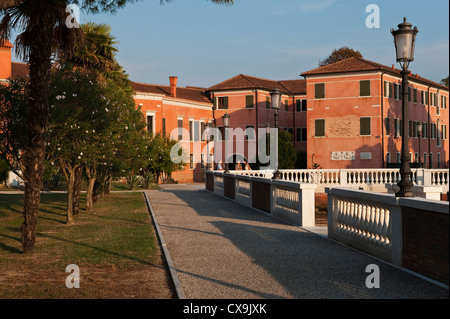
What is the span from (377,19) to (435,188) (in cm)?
340

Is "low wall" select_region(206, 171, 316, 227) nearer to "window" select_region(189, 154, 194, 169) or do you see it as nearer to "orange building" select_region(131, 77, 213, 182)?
"orange building" select_region(131, 77, 213, 182)

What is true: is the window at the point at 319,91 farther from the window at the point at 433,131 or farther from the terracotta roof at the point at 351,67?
the window at the point at 433,131

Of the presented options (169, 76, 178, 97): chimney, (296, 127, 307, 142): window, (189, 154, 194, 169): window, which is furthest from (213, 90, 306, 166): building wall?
(169, 76, 178, 97): chimney

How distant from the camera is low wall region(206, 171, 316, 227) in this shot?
14.6m

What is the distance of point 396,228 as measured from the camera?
347 inches

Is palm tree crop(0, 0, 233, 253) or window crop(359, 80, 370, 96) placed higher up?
window crop(359, 80, 370, 96)

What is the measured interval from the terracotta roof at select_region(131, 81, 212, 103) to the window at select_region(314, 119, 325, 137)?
15876 millimetres

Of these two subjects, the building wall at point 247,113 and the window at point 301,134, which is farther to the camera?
the window at point 301,134

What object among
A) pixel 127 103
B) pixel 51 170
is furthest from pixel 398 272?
pixel 127 103

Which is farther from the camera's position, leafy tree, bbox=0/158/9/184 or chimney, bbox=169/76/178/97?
chimney, bbox=169/76/178/97

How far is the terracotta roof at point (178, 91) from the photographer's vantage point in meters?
56.9

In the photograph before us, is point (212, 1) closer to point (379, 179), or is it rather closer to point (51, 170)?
point (51, 170)

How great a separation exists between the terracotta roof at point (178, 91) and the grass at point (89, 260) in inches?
1558

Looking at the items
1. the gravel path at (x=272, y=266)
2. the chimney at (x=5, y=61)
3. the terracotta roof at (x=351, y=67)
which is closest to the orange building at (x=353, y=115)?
the terracotta roof at (x=351, y=67)
